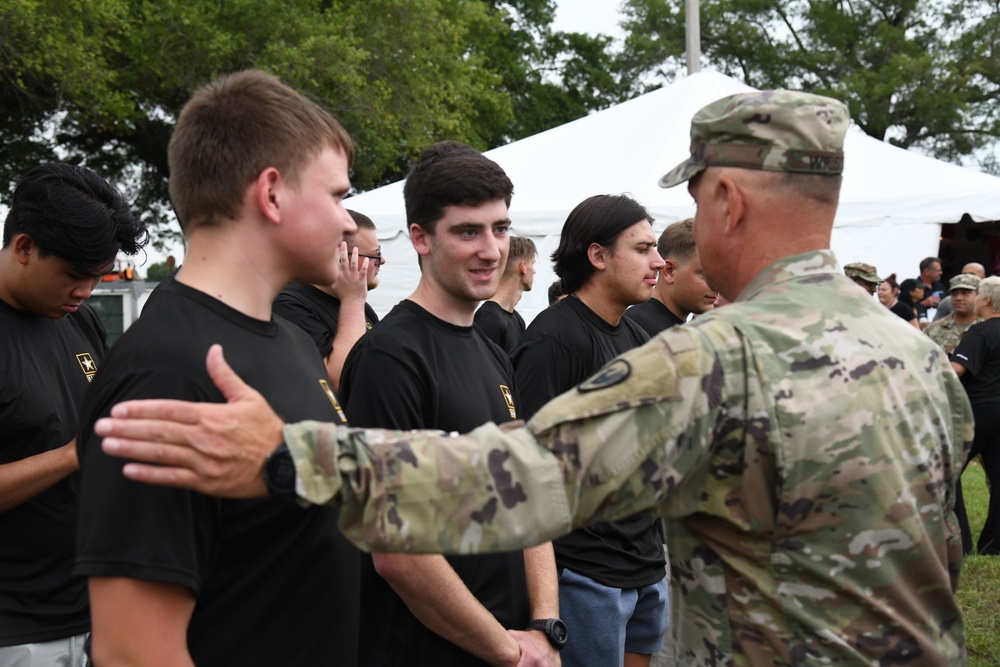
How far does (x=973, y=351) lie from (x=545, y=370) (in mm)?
5804

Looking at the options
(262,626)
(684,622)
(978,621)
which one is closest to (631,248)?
(684,622)

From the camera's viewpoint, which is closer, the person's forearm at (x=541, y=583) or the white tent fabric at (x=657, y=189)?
the person's forearm at (x=541, y=583)

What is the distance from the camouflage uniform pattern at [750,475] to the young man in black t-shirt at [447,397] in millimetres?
817

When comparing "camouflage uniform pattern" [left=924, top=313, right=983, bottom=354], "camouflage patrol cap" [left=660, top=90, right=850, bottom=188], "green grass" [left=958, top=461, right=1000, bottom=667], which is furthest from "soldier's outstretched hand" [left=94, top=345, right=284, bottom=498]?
"camouflage uniform pattern" [left=924, top=313, right=983, bottom=354]

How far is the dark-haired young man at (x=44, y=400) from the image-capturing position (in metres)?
2.95

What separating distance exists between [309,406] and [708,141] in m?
1.06

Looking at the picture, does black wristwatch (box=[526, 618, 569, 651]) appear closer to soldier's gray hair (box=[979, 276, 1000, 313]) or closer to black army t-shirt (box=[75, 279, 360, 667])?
black army t-shirt (box=[75, 279, 360, 667])

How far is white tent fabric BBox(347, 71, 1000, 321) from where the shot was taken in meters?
11.6

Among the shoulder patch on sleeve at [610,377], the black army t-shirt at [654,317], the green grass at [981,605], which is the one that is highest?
the shoulder patch on sleeve at [610,377]

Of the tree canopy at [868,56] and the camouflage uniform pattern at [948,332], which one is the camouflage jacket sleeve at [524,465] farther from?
the tree canopy at [868,56]

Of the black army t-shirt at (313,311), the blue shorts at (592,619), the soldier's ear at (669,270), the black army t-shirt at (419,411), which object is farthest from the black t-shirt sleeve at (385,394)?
the soldier's ear at (669,270)

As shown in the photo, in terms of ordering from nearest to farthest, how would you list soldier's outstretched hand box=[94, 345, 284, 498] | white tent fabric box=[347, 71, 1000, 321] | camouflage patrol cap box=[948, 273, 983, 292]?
soldier's outstretched hand box=[94, 345, 284, 498]
camouflage patrol cap box=[948, 273, 983, 292]
white tent fabric box=[347, 71, 1000, 321]

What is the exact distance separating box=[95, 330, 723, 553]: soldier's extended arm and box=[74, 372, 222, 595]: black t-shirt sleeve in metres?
0.16

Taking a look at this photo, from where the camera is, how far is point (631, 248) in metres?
4.32
